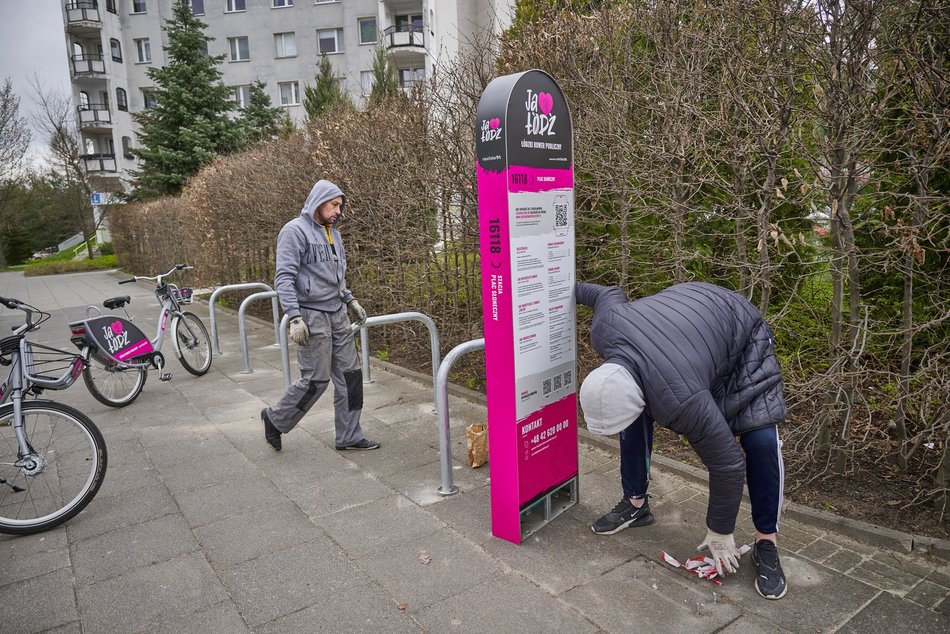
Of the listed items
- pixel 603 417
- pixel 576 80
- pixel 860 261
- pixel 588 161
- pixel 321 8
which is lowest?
pixel 603 417

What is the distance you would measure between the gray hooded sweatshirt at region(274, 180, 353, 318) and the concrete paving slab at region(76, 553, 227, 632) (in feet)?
5.71

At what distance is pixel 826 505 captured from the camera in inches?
137

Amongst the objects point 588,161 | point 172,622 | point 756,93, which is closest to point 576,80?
point 588,161

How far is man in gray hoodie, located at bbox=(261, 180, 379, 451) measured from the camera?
14.2 feet

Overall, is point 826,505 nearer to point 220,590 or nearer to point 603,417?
point 603,417

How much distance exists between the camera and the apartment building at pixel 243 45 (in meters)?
30.4

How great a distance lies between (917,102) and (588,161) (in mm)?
2414

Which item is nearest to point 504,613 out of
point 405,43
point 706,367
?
point 706,367

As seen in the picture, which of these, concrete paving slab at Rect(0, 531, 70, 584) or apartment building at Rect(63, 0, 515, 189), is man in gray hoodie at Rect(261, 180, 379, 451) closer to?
concrete paving slab at Rect(0, 531, 70, 584)

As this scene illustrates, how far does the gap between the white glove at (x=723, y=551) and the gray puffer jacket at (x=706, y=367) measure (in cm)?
5

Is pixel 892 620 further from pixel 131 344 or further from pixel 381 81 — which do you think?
pixel 381 81

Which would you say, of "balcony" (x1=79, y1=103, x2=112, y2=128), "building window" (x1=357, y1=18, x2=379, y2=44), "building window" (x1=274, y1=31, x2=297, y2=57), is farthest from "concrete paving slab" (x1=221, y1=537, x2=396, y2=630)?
"balcony" (x1=79, y1=103, x2=112, y2=128)

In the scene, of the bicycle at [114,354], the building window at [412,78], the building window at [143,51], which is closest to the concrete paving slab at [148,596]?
the bicycle at [114,354]

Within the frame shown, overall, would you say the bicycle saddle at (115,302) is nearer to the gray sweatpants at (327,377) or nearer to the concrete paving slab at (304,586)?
the gray sweatpants at (327,377)
